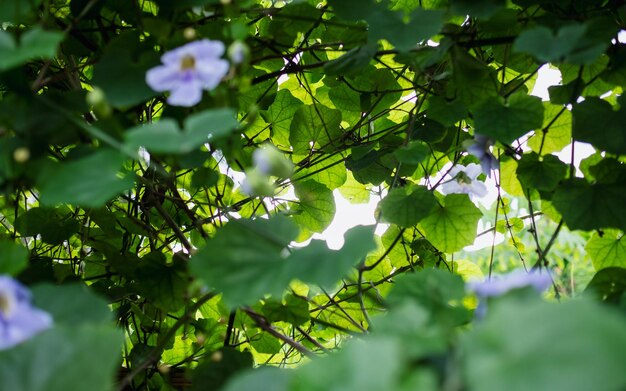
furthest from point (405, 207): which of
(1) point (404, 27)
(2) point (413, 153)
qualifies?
(1) point (404, 27)

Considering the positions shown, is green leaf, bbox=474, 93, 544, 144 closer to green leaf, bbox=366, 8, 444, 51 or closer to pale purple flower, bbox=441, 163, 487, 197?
green leaf, bbox=366, 8, 444, 51

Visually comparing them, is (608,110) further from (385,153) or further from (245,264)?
(245,264)

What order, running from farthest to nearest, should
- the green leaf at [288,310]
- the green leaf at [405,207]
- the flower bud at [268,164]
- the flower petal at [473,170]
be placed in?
the flower petal at [473,170]
the green leaf at [405,207]
the green leaf at [288,310]
the flower bud at [268,164]

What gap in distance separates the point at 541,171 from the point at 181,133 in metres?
0.73

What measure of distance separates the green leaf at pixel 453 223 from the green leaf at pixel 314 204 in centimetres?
23

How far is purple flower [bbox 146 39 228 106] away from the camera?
1.96 feet

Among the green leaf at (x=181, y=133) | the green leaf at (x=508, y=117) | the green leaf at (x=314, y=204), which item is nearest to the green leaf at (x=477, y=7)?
the green leaf at (x=508, y=117)

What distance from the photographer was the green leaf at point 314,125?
139cm

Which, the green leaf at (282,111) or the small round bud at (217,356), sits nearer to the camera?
the small round bud at (217,356)

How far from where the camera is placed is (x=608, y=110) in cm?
96

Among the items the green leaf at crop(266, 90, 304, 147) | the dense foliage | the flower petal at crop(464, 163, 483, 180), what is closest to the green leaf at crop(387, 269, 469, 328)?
the dense foliage

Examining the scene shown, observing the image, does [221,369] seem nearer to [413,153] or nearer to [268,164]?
[268,164]

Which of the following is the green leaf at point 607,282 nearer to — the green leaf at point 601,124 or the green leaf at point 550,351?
the green leaf at point 601,124

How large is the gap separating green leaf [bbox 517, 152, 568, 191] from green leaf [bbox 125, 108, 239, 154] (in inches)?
27.3
